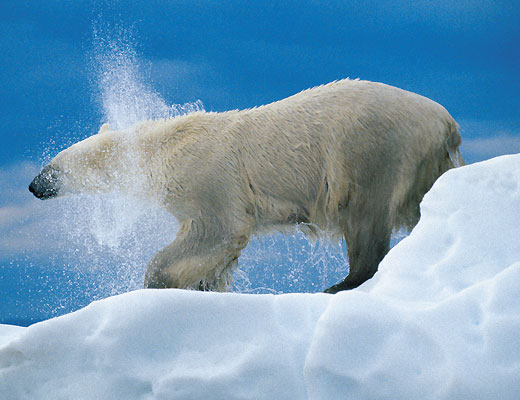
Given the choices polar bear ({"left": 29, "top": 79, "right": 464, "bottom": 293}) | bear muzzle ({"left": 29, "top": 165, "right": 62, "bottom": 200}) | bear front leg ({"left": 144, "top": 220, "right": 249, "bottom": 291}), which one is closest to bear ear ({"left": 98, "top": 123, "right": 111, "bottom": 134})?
bear muzzle ({"left": 29, "top": 165, "right": 62, "bottom": 200})

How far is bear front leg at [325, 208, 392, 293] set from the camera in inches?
206

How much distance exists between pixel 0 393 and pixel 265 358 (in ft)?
3.70

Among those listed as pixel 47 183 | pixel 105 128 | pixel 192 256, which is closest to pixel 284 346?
pixel 192 256

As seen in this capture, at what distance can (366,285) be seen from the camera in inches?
159

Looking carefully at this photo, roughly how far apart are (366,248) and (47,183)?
3258 millimetres

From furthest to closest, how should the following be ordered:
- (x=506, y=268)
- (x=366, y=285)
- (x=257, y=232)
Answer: (x=257, y=232) → (x=366, y=285) → (x=506, y=268)

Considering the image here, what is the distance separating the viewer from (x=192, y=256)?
5270mm

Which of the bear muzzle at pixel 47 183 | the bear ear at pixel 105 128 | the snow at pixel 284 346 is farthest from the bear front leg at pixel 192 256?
the snow at pixel 284 346

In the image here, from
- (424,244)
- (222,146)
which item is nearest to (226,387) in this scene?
(424,244)

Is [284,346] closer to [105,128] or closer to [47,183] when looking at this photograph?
[47,183]

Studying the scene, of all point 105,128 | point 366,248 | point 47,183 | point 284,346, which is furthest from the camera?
point 105,128

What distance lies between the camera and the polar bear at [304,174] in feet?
17.1

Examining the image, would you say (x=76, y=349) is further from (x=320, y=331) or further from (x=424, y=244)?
(x=424, y=244)

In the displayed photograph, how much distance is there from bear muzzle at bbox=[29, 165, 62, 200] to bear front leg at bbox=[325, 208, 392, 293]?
2940mm
